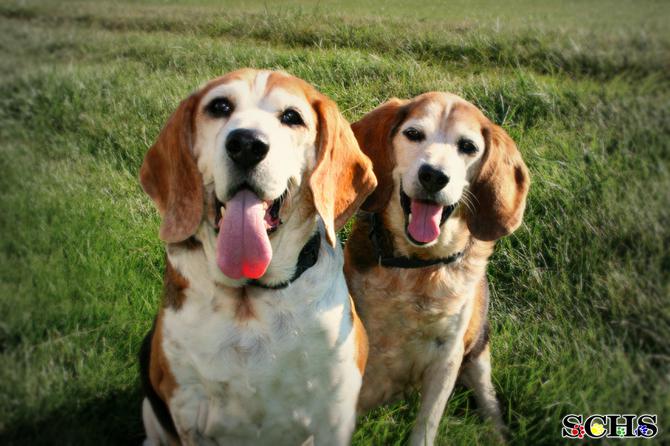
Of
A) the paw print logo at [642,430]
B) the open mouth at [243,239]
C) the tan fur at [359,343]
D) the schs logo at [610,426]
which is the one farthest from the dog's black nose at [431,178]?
the paw print logo at [642,430]

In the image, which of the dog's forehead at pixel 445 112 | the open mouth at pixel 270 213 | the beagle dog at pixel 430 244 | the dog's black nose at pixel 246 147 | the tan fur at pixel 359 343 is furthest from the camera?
the dog's forehead at pixel 445 112

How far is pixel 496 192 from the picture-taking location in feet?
11.6

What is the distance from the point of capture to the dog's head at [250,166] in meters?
2.47

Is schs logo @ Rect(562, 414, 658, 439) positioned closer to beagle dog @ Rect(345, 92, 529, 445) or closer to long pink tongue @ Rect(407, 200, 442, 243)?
beagle dog @ Rect(345, 92, 529, 445)

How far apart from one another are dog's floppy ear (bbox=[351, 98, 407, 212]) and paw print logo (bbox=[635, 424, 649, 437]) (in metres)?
1.68

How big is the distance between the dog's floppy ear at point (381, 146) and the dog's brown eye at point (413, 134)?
101mm

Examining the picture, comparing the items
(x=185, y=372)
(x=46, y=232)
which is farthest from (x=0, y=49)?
(x=185, y=372)

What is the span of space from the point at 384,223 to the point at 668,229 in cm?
170

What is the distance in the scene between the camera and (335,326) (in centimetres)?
267

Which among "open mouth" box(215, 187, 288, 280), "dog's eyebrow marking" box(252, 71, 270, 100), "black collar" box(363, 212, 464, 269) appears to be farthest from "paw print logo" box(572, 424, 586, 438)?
"dog's eyebrow marking" box(252, 71, 270, 100)

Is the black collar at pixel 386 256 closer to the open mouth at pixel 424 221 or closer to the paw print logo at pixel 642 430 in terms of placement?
the open mouth at pixel 424 221

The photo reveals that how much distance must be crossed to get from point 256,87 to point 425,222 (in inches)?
45.7

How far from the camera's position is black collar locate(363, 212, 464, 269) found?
11.4ft

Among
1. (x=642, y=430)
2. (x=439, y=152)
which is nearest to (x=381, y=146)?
(x=439, y=152)
